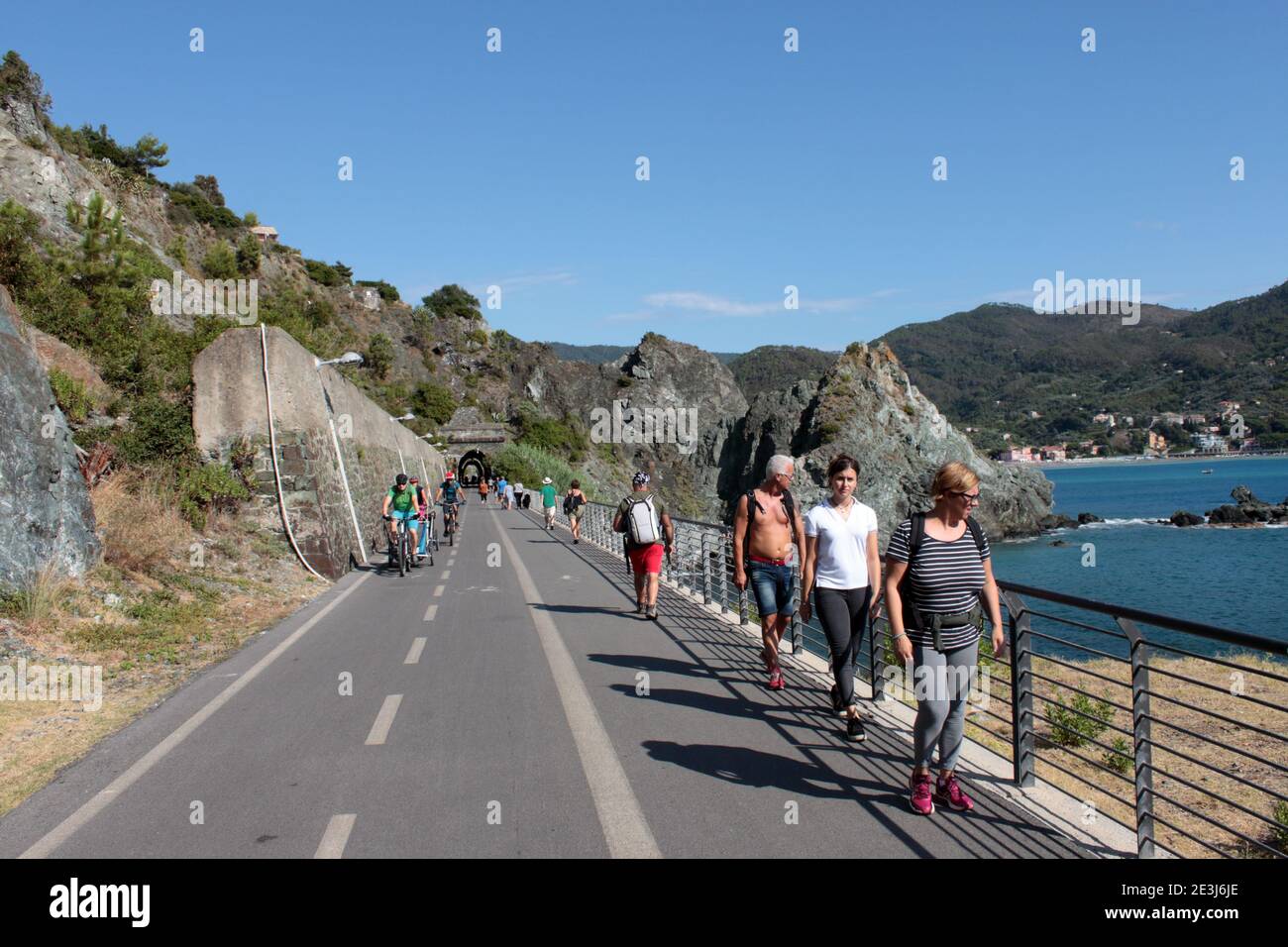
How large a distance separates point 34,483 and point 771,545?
867 cm

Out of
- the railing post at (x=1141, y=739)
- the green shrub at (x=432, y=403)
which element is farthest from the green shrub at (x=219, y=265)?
the railing post at (x=1141, y=739)

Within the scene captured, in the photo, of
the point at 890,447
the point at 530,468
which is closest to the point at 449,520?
the point at 530,468

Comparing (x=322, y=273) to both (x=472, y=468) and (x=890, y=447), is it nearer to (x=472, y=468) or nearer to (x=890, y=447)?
(x=472, y=468)

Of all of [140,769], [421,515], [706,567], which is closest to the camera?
[140,769]

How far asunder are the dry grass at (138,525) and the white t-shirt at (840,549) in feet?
33.3

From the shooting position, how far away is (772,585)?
838cm

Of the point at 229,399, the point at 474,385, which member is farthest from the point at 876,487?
the point at 229,399

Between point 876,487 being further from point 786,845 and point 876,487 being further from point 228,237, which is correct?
point 786,845

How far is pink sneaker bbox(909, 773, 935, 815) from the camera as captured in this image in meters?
5.40

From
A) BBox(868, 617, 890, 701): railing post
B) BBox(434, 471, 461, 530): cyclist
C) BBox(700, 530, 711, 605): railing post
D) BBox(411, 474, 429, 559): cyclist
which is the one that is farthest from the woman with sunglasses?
BBox(434, 471, 461, 530): cyclist

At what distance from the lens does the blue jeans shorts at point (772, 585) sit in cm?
833

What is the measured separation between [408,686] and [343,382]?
1974 cm

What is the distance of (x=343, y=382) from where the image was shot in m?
27.3

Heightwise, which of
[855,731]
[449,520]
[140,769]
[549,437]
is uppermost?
[549,437]
